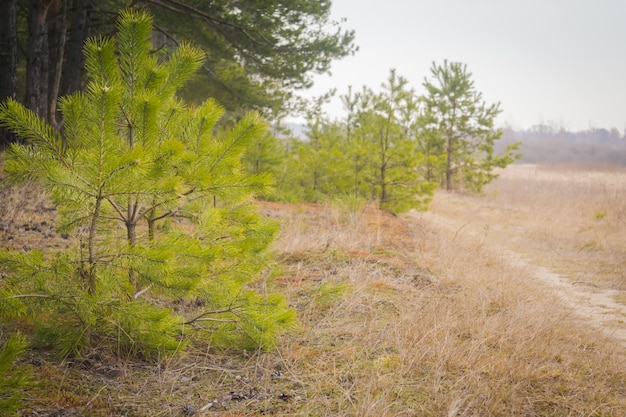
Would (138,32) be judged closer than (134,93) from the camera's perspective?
Yes

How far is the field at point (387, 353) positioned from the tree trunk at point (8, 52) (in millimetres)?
3447

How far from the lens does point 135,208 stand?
2.84m

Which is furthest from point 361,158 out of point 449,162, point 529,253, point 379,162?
point 449,162

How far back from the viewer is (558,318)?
388 cm

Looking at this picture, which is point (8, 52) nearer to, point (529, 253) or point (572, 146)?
point (529, 253)

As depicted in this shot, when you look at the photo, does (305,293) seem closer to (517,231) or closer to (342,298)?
(342,298)

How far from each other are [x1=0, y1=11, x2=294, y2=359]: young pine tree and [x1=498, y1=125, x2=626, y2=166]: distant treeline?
15.8m

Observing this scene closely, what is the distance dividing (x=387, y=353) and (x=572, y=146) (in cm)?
3624

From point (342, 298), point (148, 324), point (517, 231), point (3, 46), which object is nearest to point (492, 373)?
point (342, 298)

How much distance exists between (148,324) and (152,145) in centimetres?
101

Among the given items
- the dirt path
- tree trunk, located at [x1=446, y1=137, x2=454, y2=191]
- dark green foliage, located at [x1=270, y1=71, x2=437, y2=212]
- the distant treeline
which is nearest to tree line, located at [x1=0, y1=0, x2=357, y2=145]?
dark green foliage, located at [x1=270, y1=71, x2=437, y2=212]

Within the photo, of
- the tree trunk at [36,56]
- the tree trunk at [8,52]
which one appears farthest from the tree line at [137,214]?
the tree trunk at [8,52]

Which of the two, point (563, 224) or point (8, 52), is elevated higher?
point (8, 52)

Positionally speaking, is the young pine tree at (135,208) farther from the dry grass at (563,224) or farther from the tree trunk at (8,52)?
the tree trunk at (8,52)
